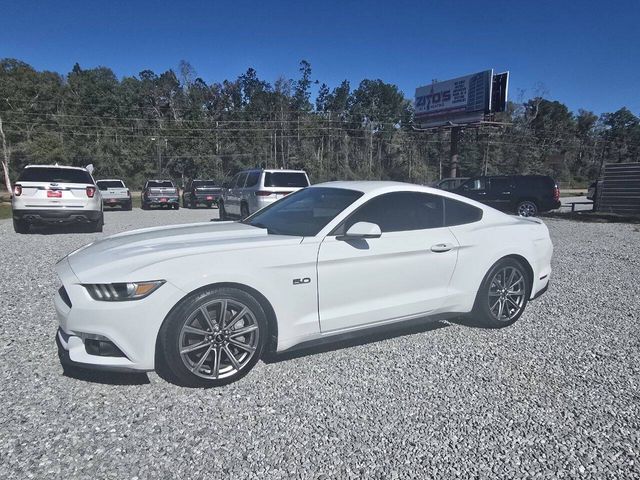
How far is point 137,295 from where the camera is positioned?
113 inches

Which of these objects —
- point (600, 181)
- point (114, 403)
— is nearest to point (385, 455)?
point (114, 403)

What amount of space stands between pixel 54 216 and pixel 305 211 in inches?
353

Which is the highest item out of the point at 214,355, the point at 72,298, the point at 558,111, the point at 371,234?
the point at 558,111

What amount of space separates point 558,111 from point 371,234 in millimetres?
113173

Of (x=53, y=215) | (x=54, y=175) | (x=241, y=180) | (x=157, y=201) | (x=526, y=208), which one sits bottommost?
(x=157, y=201)

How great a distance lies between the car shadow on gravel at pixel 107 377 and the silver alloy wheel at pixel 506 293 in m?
3.28

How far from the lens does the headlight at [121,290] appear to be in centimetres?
288

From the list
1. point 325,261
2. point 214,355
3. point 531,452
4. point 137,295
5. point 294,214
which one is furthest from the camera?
point 294,214

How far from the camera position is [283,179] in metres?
12.7

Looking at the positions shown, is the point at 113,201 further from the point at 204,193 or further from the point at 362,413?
the point at 362,413

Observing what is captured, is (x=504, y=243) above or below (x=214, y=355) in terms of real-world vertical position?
above

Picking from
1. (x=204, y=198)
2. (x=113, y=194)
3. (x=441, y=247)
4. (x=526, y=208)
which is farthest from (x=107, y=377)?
(x=113, y=194)

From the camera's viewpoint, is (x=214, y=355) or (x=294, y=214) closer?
(x=214, y=355)

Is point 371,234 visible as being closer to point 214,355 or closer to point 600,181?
point 214,355
